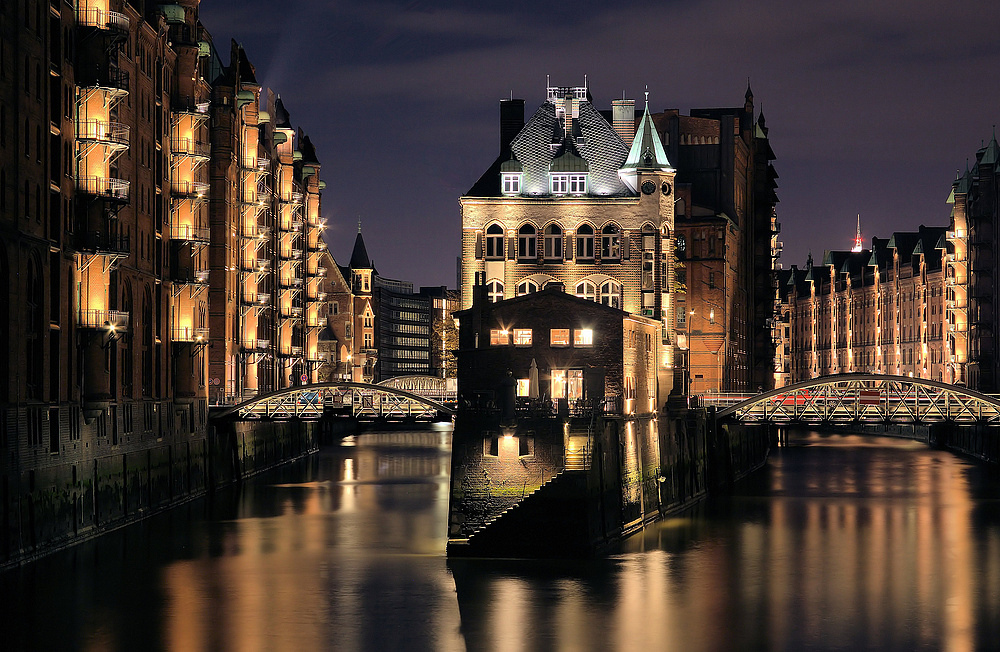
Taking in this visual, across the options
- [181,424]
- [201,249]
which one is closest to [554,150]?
[201,249]

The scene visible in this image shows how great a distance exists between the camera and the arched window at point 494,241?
85.4 m

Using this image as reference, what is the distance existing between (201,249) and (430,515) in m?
21.6

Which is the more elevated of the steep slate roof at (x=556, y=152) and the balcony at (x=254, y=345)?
the steep slate roof at (x=556, y=152)

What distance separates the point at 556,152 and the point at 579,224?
14.8ft

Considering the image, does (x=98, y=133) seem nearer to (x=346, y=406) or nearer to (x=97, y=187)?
(x=97, y=187)

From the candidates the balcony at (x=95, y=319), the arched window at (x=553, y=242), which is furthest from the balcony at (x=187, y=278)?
the arched window at (x=553, y=242)

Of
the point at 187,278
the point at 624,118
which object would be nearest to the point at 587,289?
the point at 624,118

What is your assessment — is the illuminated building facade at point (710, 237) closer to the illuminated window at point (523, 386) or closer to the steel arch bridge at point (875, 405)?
the steel arch bridge at point (875, 405)

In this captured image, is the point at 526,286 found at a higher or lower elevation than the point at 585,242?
lower

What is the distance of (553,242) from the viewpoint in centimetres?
8525

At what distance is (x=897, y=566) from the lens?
58781 millimetres

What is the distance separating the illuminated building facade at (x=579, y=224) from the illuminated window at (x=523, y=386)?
2072cm

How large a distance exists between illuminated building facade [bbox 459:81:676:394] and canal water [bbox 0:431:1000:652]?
13.5 m

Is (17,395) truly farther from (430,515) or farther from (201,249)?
(201,249)
